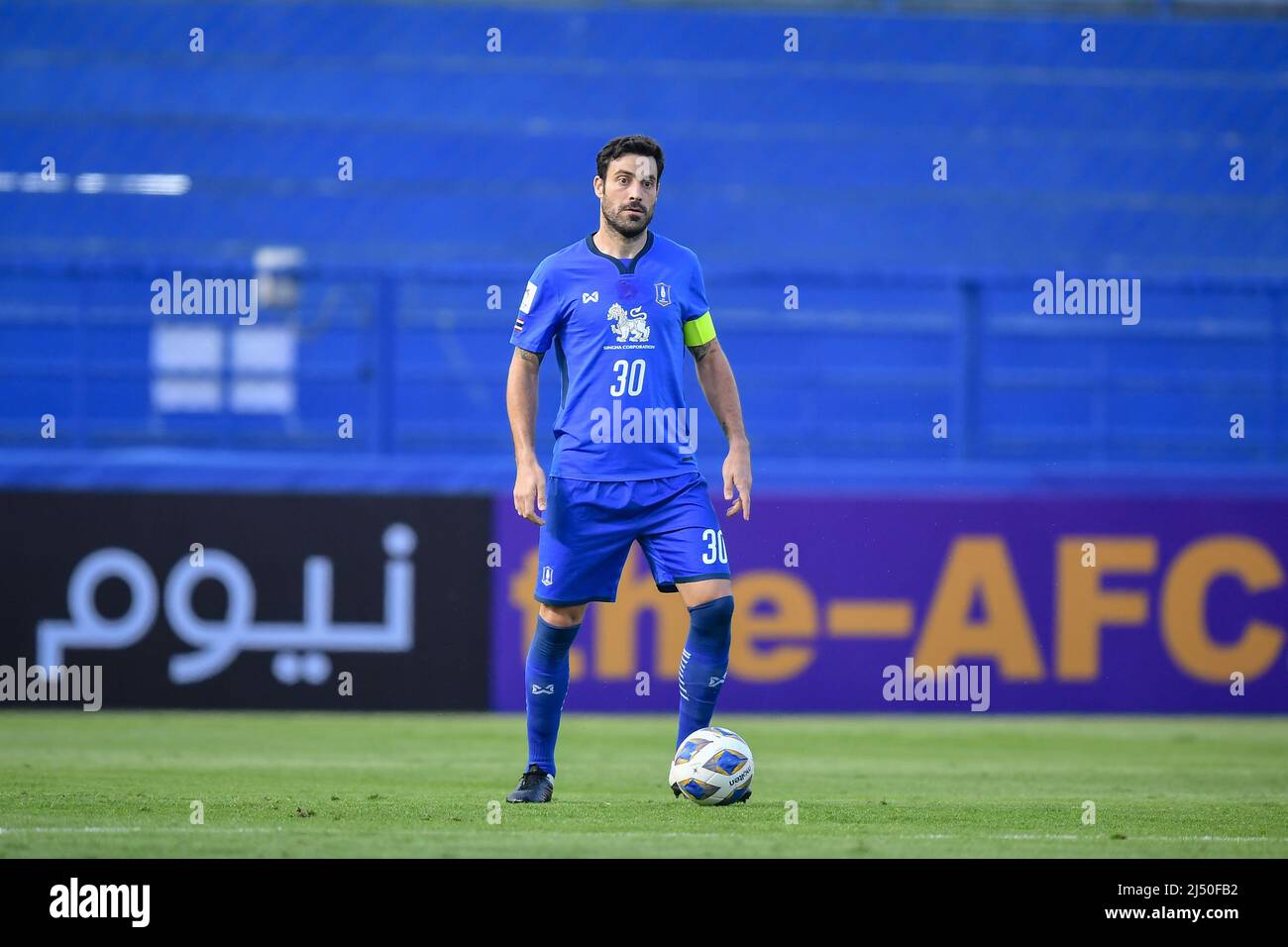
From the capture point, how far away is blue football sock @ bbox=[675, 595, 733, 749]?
20.2 feet

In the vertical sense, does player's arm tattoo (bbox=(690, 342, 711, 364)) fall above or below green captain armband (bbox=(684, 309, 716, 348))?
below

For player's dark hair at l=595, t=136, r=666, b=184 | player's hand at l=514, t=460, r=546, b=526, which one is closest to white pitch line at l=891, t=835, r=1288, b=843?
player's hand at l=514, t=460, r=546, b=526

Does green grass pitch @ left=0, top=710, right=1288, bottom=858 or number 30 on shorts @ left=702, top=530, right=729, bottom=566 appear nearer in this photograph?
green grass pitch @ left=0, top=710, right=1288, bottom=858

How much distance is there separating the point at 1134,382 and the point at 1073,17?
643cm

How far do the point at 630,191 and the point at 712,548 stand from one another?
114 centimetres

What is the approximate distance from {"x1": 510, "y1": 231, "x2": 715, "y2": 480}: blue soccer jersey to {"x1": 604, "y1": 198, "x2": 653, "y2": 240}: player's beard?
0.34 ft

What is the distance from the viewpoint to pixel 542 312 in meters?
6.20

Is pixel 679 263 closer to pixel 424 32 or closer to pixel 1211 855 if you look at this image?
pixel 1211 855

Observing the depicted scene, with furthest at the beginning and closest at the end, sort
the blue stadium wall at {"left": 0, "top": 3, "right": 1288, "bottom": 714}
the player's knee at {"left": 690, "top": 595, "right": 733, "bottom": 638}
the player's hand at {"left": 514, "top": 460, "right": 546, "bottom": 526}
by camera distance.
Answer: the blue stadium wall at {"left": 0, "top": 3, "right": 1288, "bottom": 714}
the player's knee at {"left": 690, "top": 595, "right": 733, "bottom": 638}
the player's hand at {"left": 514, "top": 460, "right": 546, "bottom": 526}

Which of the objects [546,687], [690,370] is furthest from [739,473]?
[690,370]

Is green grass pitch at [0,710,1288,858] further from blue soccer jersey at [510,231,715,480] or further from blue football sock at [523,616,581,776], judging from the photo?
blue soccer jersey at [510,231,715,480]

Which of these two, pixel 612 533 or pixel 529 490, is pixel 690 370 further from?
pixel 529 490

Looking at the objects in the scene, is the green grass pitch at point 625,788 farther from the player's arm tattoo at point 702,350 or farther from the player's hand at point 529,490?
the player's arm tattoo at point 702,350

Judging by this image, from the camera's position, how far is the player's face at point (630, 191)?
19.8 ft
